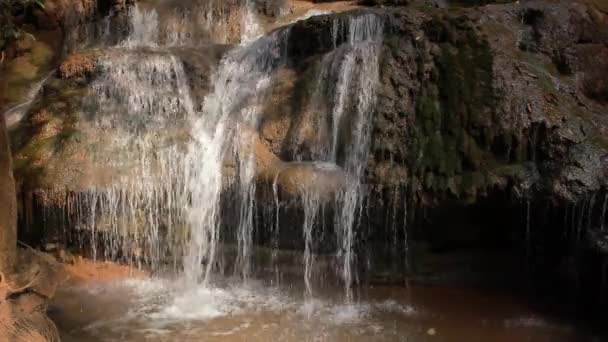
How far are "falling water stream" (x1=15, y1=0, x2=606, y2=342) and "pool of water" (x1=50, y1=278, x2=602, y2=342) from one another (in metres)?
0.02

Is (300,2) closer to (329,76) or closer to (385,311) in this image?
(329,76)

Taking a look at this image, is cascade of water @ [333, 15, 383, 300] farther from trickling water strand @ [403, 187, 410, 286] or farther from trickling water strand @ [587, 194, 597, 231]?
trickling water strand @ [587, 194, 597, 231]

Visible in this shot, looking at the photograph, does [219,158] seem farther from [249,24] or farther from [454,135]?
[249,24]

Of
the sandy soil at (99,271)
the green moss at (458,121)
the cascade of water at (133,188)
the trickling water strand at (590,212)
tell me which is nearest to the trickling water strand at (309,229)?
the green moss at (458,121)

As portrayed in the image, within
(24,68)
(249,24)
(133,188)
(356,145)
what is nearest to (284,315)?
(356,145)

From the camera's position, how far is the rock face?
A: 20.3 ft

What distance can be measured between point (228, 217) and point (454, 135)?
262 centimetres

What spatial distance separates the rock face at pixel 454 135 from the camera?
20.3ft

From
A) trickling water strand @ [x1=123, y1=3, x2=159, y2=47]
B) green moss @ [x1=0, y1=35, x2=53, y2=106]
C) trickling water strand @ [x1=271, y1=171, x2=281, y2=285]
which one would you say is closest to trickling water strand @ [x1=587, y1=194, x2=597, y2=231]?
trickling water strand @ [x1=271, y1=171, x2=281, y2=285]

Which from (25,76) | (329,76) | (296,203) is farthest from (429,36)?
(25,76)

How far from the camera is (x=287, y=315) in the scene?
6.05 metres

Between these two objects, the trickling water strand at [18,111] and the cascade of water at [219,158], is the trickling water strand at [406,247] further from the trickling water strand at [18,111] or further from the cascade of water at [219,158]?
the trickling water strand at [18,111]

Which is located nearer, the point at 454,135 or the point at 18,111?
the point at 454,135

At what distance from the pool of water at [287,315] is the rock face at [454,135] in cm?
66
